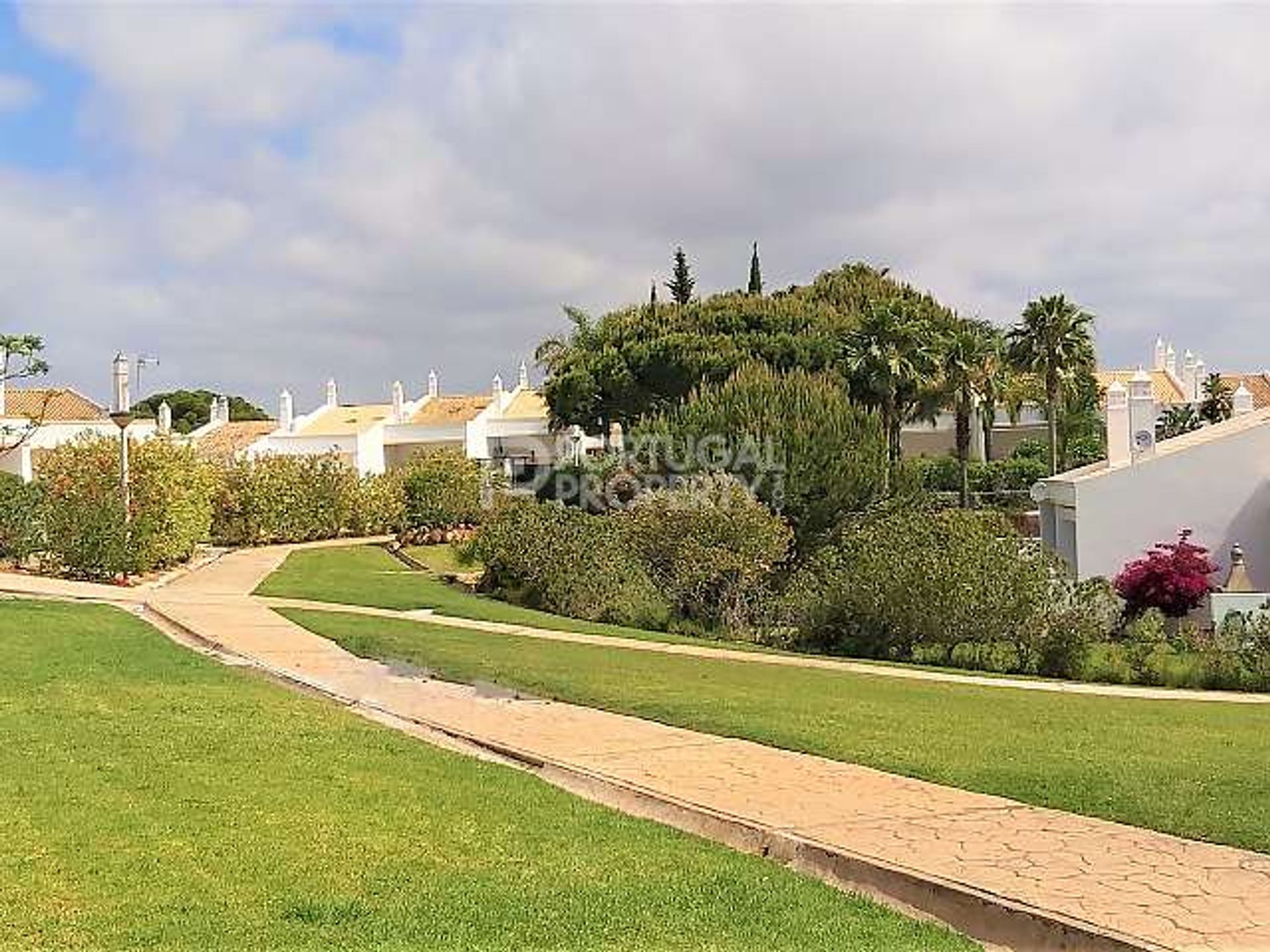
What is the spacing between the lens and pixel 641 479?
1395 inches

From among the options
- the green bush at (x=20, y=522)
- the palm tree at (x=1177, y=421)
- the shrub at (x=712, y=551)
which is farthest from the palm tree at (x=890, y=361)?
the green bush at (x=20, y=522)

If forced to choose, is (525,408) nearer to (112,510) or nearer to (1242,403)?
(1242,403)

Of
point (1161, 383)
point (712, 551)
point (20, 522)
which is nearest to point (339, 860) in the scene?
point (712, 551)

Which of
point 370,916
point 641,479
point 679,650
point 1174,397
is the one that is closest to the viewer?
point 370,916

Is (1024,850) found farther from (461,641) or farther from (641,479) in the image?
(641,479)

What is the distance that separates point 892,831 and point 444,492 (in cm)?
3922

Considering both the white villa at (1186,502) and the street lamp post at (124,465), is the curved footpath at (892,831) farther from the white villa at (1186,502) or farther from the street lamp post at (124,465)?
the white villa at (1186,502)

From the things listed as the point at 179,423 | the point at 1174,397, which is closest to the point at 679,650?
the point at 1174,397

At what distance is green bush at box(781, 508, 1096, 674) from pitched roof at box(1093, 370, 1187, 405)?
40763 mm

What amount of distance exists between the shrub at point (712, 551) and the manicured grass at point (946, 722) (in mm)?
6674

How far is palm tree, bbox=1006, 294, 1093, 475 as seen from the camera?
4306 cm

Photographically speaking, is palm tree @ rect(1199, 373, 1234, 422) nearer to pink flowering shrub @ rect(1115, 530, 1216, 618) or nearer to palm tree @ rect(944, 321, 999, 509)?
palm tree @ rect(944, 321, 999, 509)

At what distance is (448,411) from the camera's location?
75.0 m

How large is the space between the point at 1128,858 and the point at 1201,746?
5.11 m
